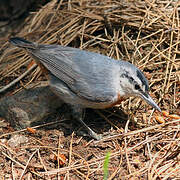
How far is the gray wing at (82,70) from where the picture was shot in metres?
3.81

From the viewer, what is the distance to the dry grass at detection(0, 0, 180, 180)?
3430 millimetres

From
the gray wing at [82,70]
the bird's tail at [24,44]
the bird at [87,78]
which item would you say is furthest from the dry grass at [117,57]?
the bird's tail at [24,44]

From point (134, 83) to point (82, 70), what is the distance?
661mm

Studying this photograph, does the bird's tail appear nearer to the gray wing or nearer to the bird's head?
the gray wing

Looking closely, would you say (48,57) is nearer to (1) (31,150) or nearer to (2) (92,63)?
(2) (92,63)

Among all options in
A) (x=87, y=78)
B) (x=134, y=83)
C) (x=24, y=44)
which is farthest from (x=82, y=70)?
(x=24, y=44)

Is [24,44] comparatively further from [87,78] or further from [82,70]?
→ [87,78]

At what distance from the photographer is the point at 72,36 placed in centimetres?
496

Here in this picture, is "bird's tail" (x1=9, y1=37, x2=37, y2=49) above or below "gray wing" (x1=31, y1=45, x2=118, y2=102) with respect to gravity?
above

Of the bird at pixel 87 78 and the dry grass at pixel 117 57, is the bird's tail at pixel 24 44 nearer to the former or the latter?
the bird at pixel 87 78

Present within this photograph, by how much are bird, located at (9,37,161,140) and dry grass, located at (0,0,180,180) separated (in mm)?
336

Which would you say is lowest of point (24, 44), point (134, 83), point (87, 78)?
point (134, 83)

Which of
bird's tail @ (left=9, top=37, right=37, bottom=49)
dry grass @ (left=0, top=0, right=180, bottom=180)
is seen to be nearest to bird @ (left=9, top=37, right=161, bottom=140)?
bird's tail @ (left=9, top=37, right=37, bottom=49)

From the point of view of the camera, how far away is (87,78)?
153 inches
